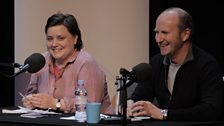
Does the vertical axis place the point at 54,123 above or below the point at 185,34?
below

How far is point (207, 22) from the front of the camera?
5.55 metres

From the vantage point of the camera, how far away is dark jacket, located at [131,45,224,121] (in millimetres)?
3027

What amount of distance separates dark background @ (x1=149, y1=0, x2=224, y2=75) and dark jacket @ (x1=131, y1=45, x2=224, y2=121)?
6.87 feet

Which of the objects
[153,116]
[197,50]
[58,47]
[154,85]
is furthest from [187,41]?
[58,47]

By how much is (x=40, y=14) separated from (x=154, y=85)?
1.99m

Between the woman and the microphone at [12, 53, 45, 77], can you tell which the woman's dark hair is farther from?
the microphone at [12, 53, 45, 77]

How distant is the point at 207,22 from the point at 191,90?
95.3 inches

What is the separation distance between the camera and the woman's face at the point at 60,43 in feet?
12.5

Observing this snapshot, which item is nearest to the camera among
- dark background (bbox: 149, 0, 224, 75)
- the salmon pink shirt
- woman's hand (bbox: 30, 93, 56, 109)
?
woman's hand (bbox: 30, 93, 56, 109)

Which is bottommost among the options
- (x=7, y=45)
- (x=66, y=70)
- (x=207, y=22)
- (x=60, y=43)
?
(x=66, y=70)

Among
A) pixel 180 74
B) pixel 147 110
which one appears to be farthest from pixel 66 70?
pixel 147 110

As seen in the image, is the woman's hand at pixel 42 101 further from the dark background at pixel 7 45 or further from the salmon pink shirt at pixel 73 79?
the dark background at pixel 7 45

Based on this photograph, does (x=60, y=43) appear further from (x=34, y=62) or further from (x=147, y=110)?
(x=147, y=110)

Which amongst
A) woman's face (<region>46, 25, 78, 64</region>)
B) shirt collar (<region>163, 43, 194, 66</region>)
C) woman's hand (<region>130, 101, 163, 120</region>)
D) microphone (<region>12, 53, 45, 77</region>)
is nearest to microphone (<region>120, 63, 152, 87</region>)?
woman's hand (<region>130, 101, 163, 120</region>)
